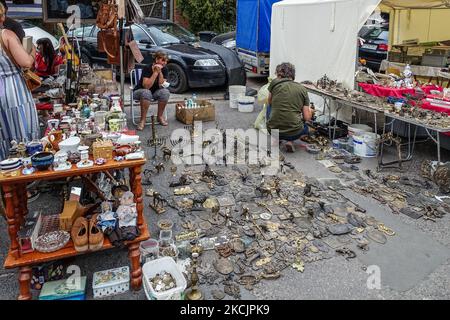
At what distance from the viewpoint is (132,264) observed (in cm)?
277

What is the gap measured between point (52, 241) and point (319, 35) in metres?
5.48

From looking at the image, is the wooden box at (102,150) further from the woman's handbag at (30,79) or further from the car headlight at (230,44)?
the car headlight at (230,44)

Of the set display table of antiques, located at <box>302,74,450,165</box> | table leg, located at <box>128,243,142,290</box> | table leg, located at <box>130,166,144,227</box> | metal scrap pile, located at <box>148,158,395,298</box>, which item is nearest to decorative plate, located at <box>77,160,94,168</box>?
table leg, located at <box>130,166,144,227</box>

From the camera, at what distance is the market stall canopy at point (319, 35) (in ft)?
19.2

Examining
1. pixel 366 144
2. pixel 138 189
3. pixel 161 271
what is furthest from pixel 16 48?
pixel 366 144

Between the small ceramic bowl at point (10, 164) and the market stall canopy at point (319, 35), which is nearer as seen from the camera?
the small ceramic bowl at point (10, 164)

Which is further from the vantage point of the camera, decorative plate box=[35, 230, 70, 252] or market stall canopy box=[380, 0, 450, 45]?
market stall canopy box=[380, 0, 450, 45]

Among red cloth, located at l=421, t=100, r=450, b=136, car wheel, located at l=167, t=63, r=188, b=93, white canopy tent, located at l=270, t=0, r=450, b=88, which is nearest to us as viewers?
red cloth, located at l=421, t=100, r=450, b=136

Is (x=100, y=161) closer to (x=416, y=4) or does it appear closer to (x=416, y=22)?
(x=416, y=4)

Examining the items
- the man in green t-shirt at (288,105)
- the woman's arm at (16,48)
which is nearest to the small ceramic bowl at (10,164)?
the woman's arm at (16,48)

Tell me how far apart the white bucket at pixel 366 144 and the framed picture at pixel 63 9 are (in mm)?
4346

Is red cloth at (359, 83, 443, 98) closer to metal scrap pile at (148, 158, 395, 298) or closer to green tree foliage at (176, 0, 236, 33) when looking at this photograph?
metal scrap pile at (148, 158, 395, 298)

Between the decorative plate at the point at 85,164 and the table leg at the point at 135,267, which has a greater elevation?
the decorative plate at the point at 85,164

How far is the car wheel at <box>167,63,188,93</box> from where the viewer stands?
336 inches
